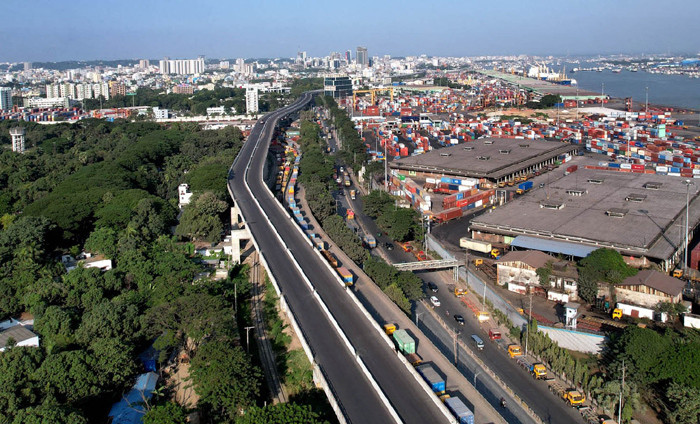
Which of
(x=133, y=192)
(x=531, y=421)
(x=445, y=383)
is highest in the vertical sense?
(x=133, y=192)

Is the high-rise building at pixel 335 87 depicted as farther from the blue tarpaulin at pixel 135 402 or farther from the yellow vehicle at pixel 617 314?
the blue tarpaulin at pixel 135 402

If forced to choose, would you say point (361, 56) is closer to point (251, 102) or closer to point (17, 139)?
point (251, 102)

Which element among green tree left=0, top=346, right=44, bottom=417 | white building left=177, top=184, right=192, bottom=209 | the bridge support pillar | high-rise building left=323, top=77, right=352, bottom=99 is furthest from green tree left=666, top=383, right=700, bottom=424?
high-rise building left=323, top=77, right=352, bottom=99

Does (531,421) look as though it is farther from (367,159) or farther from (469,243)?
(367,159)

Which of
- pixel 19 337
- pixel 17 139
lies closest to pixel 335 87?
pixel 17 139

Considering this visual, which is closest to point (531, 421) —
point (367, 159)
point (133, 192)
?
point (133, 192)

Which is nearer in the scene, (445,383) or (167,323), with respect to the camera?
(445,383)
